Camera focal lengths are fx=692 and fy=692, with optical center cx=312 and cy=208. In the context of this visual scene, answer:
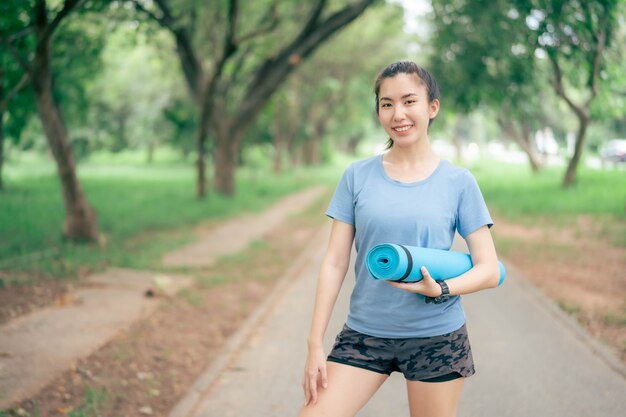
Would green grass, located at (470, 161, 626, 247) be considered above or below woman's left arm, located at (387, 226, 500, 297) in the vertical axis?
below

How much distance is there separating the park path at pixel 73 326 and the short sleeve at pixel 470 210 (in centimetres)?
329

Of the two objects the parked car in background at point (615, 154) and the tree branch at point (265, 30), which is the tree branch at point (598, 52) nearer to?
the tree branch at point (265, 30)

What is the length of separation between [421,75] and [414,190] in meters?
0.42

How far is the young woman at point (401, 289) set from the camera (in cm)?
244

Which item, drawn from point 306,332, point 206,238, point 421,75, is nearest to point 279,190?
point 206,238

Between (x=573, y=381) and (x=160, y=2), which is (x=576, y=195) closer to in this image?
(x=160, y=2)

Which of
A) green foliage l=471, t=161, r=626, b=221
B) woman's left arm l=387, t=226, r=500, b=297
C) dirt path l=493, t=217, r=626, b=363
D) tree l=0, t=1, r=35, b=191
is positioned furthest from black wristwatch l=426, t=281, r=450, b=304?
green foliage l=471, t=161, r=626, b=221

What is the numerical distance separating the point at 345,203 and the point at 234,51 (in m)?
14.0

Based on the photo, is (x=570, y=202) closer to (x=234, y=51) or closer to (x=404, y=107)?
(x=234, y=51)

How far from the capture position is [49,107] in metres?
10.4

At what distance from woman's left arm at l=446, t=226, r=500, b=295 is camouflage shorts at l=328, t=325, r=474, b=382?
235 mm

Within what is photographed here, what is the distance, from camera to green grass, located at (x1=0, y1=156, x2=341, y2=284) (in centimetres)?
950

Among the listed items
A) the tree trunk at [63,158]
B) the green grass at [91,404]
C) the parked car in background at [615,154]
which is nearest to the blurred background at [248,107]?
the tree trunk at [63,158]

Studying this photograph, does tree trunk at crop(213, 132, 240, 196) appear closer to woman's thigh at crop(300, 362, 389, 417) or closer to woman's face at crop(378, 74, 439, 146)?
woman's face at crop(378, 74, 439, 146)
